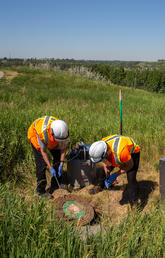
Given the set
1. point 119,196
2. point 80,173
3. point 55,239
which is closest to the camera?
point 55,239

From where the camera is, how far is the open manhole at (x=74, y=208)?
3.39 meters

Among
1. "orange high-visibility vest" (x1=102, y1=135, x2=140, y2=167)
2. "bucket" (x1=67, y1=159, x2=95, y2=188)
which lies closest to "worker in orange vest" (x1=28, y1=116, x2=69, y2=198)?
"bucket" (x1=67, y1=159, x2=95, y2=188)

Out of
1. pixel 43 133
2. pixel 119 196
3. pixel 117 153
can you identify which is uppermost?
pixel 43 133

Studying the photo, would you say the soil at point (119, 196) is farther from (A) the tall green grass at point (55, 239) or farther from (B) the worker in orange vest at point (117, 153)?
(A) the tall green grass at point (55, 239)

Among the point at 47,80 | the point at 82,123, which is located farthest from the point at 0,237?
the point at 47,80

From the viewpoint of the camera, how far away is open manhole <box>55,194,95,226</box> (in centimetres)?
339

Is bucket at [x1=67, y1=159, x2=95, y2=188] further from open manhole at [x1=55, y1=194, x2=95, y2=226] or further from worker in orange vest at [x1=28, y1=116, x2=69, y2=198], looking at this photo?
open manhole at [x1=55, y1=194, x2=95, y2=226]

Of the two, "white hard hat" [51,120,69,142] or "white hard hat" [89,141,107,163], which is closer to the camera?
"white hard hat" [89,141,107,163]

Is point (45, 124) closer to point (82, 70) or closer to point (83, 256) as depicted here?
point (83, 256)

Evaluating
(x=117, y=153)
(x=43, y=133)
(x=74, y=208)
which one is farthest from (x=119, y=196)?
(x=43, y=133)

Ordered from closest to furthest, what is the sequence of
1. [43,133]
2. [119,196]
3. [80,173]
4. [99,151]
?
[99,151], [43,133], [119,196], [80,173]

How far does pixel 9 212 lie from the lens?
2273 millimetres

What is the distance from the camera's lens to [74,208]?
3.68 metres

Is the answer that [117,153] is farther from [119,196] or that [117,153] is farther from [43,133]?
[119,196]
